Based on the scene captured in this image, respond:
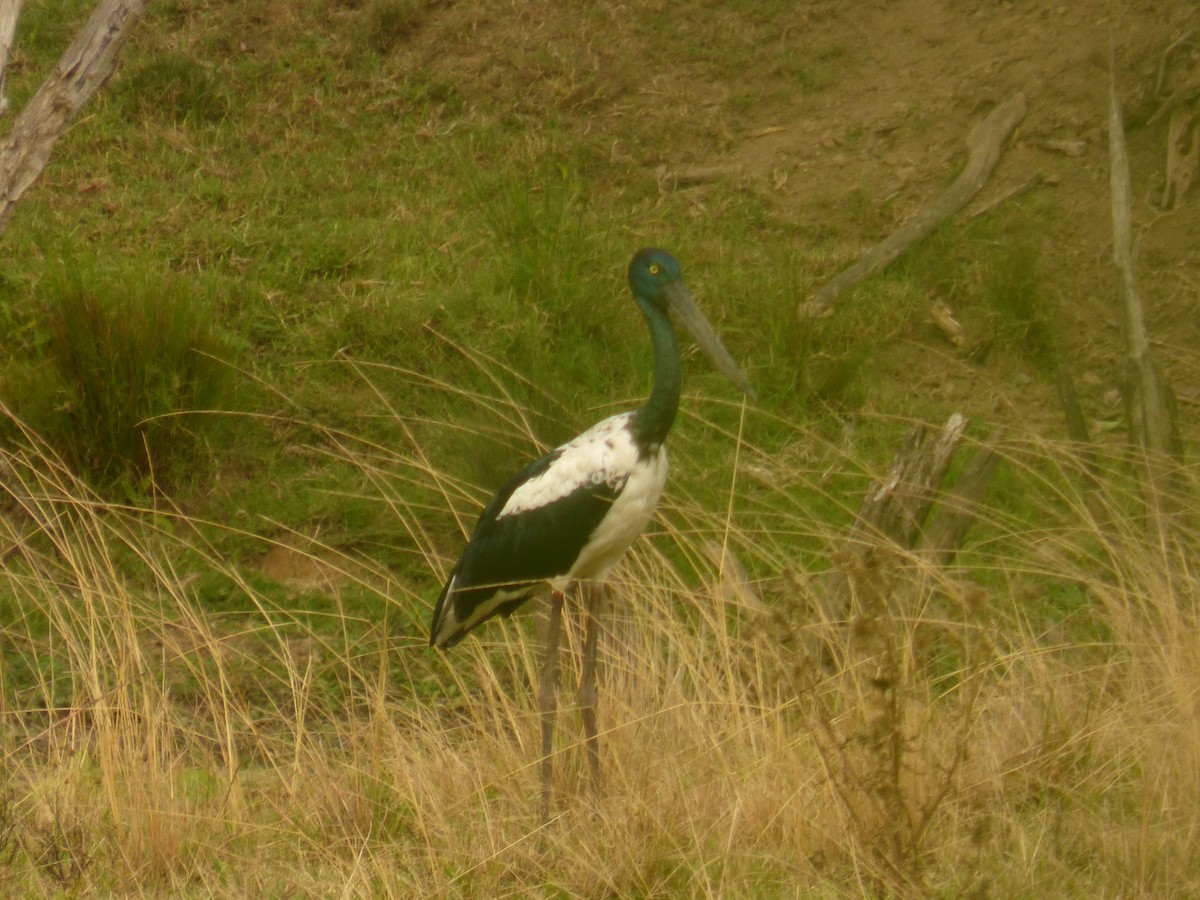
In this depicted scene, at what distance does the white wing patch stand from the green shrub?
2.02 meters

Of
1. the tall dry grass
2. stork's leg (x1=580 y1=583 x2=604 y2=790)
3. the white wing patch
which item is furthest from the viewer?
stork's leg (x1=580 y1=583 x2=604 y2=790)

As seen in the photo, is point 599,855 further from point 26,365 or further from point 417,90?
point 417,90

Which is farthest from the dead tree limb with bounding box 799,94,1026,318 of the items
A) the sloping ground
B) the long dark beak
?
the long dark beak

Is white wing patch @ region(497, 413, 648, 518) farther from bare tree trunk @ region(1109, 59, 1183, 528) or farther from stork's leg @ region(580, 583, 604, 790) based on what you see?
bare tree trunk @ region(1109, 59, 1183, 528)

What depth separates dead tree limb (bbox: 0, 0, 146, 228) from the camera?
4094mm

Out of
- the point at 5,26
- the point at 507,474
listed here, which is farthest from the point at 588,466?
the point at 5,26

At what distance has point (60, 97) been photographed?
4.11 m

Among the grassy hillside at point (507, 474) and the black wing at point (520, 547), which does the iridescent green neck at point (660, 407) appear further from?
the grassy hillside at point (507, 474)

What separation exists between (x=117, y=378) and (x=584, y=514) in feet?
8.11

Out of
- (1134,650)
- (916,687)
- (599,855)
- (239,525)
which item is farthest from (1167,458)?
(239,525)

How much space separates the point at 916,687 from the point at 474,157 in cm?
499

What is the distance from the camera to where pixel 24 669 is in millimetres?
5109

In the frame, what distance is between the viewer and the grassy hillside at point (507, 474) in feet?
11.6

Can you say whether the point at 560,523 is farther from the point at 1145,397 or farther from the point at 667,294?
the point at 1145,397
